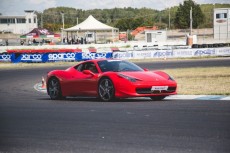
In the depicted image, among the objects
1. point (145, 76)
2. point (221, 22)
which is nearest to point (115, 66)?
point (145, 76)

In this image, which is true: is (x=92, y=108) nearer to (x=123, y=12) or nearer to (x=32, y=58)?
(x=32, y=58)

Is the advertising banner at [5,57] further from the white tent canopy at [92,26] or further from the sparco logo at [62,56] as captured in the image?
the white tent canopy at [92,26]

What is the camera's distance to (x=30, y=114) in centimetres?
996

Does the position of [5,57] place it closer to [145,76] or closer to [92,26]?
[92,26]

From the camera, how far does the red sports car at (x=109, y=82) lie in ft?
39.6

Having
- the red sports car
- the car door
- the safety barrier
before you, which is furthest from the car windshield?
the safety barrier

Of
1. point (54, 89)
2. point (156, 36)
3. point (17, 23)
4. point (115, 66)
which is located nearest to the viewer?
point (115, 66)

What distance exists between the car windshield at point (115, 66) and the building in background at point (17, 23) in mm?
69175

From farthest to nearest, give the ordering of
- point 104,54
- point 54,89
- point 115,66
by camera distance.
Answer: point 104,54 → point 54,89 → point 115,66

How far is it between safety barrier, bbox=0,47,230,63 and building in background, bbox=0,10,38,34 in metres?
39.6

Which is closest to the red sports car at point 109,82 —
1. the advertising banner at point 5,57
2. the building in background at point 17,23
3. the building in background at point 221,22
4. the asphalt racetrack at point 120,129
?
the asphalt racetrack at point 120,129

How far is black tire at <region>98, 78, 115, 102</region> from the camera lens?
1228 centimetres

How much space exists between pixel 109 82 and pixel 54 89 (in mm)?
2293

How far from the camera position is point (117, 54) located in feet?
132
